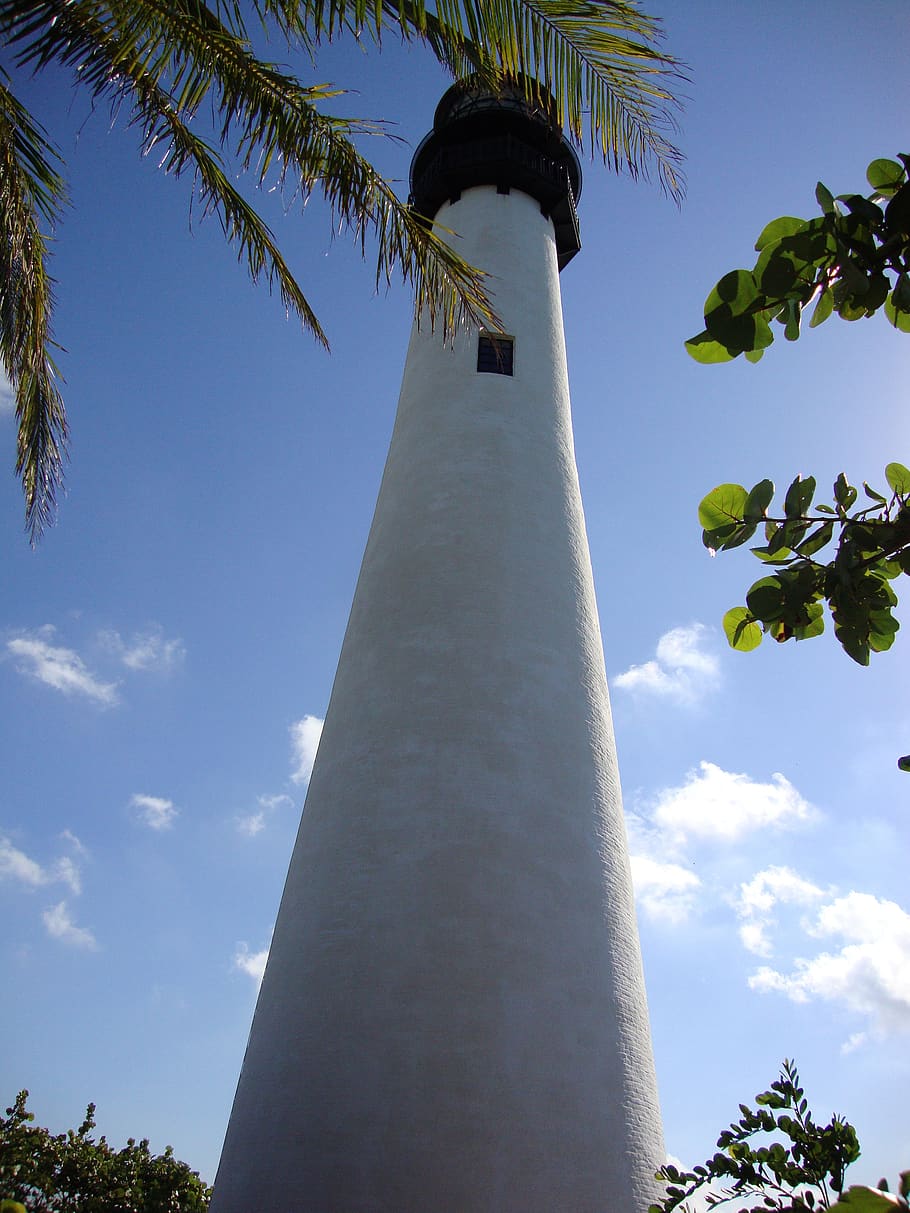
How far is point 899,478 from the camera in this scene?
91.4 inches

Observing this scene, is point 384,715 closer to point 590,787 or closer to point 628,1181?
point 590,787

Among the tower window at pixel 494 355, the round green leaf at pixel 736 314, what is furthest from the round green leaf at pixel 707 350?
the tower window at pixel 494 355

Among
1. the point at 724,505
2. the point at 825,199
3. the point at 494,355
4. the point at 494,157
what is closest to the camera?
the point at 825,199

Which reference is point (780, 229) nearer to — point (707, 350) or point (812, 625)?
point (707, 350)

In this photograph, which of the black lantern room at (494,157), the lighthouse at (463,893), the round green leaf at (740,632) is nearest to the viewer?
the round green leaf at (740,632)

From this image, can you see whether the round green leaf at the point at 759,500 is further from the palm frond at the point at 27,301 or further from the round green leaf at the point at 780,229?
the palm frond at the point at 27,301

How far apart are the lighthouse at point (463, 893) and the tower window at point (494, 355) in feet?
0.61

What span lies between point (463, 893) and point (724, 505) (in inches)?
196

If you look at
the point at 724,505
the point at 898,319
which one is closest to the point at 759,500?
the point at 724,505

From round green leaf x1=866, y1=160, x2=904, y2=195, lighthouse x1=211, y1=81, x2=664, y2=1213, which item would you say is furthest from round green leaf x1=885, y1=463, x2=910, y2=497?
lighthouse x1=211, y1=81, x2=664, y2=1213

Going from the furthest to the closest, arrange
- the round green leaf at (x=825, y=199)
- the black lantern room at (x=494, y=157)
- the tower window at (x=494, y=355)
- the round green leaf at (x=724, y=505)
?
the black lantern room at (x=494, y=157)
the tower window at (x=494, y=355)
the round green leaf at (x=724, y=505)
the round green leaf at (x=825, y=199)

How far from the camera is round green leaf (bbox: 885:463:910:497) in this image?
91.1 inches

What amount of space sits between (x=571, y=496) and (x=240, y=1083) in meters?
6.30

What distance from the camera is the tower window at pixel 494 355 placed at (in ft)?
34.6
